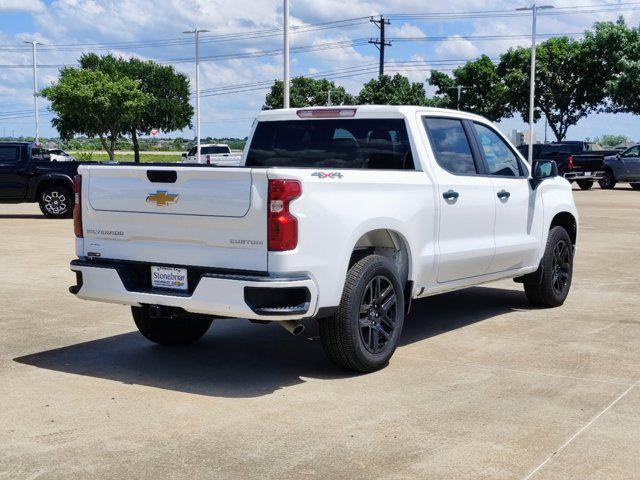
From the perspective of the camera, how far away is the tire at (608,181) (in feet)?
123

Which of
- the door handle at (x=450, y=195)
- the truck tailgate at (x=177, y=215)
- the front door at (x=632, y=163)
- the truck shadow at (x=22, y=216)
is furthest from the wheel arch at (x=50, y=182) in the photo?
the front door at (x=632, y=163)

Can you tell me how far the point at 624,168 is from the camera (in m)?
37.2

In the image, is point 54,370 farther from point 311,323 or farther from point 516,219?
point 516,219

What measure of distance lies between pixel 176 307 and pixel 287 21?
80.8 feet

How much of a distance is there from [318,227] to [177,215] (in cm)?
99

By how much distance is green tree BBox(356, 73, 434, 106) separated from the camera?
81.1 m

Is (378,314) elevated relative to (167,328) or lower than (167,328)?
elevated

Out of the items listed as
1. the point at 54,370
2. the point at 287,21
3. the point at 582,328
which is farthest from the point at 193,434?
the point at 287,21

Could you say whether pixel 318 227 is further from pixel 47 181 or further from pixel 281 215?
pixel 47 181

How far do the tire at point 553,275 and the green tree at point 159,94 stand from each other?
268 ft

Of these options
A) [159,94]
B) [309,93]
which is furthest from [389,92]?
[159,94]

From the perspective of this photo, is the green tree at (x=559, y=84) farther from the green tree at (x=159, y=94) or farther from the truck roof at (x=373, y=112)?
the truck roof at (x=373, y=112)

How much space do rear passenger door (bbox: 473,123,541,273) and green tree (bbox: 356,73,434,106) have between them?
71.9m

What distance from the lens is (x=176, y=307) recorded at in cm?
625
